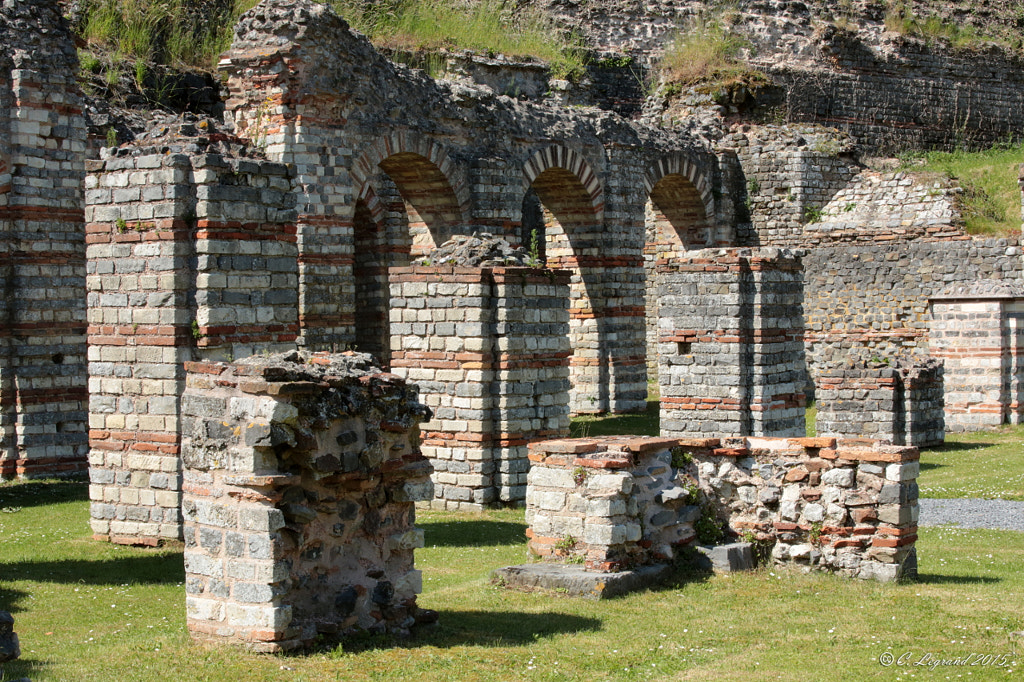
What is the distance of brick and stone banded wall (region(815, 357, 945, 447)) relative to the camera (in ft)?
47.3

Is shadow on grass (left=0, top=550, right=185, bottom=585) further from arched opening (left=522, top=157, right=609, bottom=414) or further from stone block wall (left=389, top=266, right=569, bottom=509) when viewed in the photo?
arched opening (left=522, top=157, right=609, bottom=414)

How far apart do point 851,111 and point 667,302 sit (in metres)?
13.4

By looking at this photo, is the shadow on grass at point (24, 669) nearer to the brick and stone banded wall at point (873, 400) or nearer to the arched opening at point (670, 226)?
the brick and stone banded wall at point (873, 400)

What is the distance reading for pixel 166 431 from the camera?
873 centimetres

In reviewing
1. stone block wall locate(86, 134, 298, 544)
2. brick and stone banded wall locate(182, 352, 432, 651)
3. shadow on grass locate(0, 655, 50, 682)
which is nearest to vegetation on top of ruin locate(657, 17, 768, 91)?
stone block wall locate(86, 134, 298, 544)

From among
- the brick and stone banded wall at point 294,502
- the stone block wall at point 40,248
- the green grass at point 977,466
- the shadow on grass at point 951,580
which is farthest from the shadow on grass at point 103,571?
the green grass at point 977,466

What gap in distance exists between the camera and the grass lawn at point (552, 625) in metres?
5.50

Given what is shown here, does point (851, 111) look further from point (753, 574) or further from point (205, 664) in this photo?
point (205, 664)

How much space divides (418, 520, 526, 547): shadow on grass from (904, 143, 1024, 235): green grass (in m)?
12.1

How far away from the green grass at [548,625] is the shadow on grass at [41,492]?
6.29ft

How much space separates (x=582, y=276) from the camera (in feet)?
61.7

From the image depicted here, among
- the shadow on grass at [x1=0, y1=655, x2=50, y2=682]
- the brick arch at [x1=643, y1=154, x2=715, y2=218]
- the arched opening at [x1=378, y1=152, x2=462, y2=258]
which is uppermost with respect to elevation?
the brick arch at [x1=643, y1=154, x2=715, y2=218]

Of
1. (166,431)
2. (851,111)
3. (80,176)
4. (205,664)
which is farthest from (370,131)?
(851,111)

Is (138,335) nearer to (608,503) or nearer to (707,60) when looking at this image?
(608,503)
